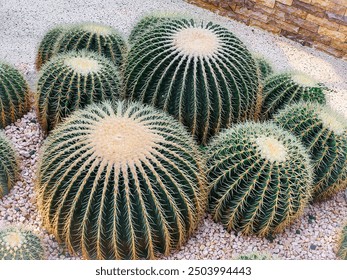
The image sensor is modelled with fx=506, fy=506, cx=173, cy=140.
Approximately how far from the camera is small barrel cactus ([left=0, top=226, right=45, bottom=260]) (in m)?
3.20

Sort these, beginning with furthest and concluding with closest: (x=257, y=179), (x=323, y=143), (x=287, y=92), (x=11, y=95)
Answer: (x=287, y=92), (x=11, y=95), (x=323, y=143), (x=257, y=179)

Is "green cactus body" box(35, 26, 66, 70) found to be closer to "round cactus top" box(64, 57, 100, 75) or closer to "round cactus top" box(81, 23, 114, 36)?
"round cactus top" box(81, 23, 114, 36)

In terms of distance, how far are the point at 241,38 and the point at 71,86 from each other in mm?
3779

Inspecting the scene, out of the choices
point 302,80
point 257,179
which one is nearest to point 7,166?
point 257,179

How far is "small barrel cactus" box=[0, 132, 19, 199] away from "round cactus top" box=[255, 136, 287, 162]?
1.94m

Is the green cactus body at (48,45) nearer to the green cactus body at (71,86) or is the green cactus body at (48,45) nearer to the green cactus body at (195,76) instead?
the green cactus body at (71,86)

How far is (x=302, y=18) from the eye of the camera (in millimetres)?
7680

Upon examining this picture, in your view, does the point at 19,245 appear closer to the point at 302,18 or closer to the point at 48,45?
the point at 48,45

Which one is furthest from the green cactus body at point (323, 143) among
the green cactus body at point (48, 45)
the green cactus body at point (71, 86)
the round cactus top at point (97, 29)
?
the green cactus body at point (48, 45)

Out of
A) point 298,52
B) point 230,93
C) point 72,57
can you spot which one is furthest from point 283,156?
point 298,52

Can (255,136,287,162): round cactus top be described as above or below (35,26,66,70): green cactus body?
above

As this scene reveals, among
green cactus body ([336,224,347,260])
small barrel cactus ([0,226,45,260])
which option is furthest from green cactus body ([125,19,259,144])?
small barrel cactus ([0,226,45,260])

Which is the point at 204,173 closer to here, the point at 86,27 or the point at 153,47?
the point at 153,47

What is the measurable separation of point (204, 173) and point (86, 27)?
225 centimetres
